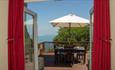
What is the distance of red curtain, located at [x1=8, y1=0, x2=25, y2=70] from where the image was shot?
18.1ft

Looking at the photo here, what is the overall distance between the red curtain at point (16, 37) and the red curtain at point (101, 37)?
1.56 m

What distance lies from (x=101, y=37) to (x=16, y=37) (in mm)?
1808

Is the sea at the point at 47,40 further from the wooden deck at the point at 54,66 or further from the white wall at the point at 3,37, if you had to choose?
the white wall at the point at 3,37

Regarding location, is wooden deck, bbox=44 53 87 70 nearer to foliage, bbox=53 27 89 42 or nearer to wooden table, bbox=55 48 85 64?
wooden table, bbox=55 48 85 64

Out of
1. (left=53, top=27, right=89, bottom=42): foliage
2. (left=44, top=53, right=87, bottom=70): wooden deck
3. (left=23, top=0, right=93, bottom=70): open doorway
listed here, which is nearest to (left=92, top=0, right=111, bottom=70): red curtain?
(left=44, top=53, right=87, bottom=70): wooden deck

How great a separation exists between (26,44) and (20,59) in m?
0.57

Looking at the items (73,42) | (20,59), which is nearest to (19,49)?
(20,59)

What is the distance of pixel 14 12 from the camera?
555 cm

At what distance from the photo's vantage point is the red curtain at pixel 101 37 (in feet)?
17.2

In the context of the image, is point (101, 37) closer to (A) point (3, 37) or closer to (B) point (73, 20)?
(A) point (3, 37)

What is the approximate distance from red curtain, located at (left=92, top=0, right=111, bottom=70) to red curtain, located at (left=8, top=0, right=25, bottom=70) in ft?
5.13

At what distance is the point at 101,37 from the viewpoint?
526 centimetres

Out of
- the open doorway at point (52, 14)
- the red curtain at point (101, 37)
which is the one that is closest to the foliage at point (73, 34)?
the open doorway at point (52, 14)

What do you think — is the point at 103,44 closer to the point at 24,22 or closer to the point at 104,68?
the point at 104,68
